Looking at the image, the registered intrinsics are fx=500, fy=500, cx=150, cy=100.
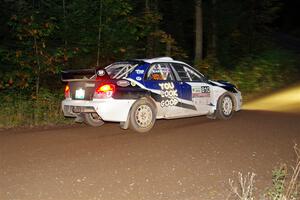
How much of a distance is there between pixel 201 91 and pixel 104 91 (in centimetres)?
286

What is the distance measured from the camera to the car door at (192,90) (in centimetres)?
1202

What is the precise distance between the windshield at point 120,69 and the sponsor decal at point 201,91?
1752 millimetres

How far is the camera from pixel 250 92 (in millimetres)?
19578

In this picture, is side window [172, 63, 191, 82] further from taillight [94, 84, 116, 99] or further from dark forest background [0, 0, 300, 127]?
dark forest background [0, 0, 300, 127]

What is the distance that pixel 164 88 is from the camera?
11.5 metres

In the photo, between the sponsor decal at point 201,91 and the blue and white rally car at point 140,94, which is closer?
the blue and white rally car at point 140,94

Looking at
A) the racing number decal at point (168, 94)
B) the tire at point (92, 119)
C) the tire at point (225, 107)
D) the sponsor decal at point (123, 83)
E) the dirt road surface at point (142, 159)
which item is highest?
the sponsor decal at point (123, 83)

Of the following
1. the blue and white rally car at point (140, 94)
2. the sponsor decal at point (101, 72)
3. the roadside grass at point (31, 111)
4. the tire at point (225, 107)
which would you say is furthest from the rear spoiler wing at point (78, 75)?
the tire at point (225, 107)

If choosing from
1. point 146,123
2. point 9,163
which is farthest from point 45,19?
point 9,163

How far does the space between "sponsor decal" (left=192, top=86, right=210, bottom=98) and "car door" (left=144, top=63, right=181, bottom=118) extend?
555 millimetres

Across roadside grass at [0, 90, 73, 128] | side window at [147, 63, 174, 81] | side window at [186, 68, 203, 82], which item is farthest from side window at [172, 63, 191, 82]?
roadside grass at [0, 90, 73, 128]

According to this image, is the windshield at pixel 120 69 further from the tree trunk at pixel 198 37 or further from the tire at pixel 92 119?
the tree trunk at pixel 198 37

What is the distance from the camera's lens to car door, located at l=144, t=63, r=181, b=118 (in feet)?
37.3

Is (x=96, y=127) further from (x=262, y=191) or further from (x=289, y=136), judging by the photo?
(x=262, y=191)
